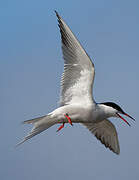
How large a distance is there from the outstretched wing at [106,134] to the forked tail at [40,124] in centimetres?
169

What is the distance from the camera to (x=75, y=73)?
694cm

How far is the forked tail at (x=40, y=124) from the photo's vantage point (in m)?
6.88

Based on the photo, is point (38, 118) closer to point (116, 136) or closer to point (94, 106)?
point (94, 106)

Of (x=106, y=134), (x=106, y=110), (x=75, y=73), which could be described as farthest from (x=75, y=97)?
(x=106, y=134)

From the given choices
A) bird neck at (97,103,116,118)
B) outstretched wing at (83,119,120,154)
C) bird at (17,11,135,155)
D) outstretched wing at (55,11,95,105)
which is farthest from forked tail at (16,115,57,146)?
outstretched wing at (83,119,120,154)

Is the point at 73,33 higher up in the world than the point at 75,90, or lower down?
higher up

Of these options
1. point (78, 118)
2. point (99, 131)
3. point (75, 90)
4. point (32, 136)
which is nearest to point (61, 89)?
point (75, 90)

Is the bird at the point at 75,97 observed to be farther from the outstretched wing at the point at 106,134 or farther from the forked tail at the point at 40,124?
the outstretched wing at the point at 106,134

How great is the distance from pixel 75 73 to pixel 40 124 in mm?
1336

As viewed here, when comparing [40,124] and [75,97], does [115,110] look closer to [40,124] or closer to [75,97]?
[75,97]

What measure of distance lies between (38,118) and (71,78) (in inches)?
43.7

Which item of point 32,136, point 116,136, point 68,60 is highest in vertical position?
point 68,60

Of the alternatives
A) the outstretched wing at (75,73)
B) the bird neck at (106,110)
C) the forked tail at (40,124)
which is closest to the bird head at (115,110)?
the bird neck at (106,110)

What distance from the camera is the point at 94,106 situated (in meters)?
6.98
